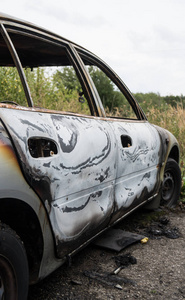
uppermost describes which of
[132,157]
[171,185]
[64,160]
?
[64,160]

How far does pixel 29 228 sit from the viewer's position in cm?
184

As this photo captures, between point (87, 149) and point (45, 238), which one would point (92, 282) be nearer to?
point (45, 238)

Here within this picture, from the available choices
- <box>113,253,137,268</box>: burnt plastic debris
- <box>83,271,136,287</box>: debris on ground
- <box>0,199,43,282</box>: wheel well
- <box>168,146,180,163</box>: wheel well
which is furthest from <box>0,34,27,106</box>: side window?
<box>0,199,43,282</box>: wheel well

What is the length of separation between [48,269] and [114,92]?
18366 mm

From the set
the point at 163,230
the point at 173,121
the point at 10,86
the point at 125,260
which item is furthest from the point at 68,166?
the point at 173,121

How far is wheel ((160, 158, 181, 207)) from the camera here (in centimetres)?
409

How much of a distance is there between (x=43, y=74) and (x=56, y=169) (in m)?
5.59

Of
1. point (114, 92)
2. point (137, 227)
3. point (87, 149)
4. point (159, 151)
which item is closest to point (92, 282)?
point (87, 149)

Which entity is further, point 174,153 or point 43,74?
→ point 43,74

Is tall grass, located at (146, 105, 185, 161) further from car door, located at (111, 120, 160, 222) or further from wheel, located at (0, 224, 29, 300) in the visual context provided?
wheel, located at (0, 224, 29, 300)

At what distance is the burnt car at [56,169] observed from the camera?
1.62 meters

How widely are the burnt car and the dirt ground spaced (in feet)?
1.03

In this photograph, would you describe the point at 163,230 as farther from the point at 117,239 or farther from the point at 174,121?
the point at 174,121

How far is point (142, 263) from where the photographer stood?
2.77 meters
